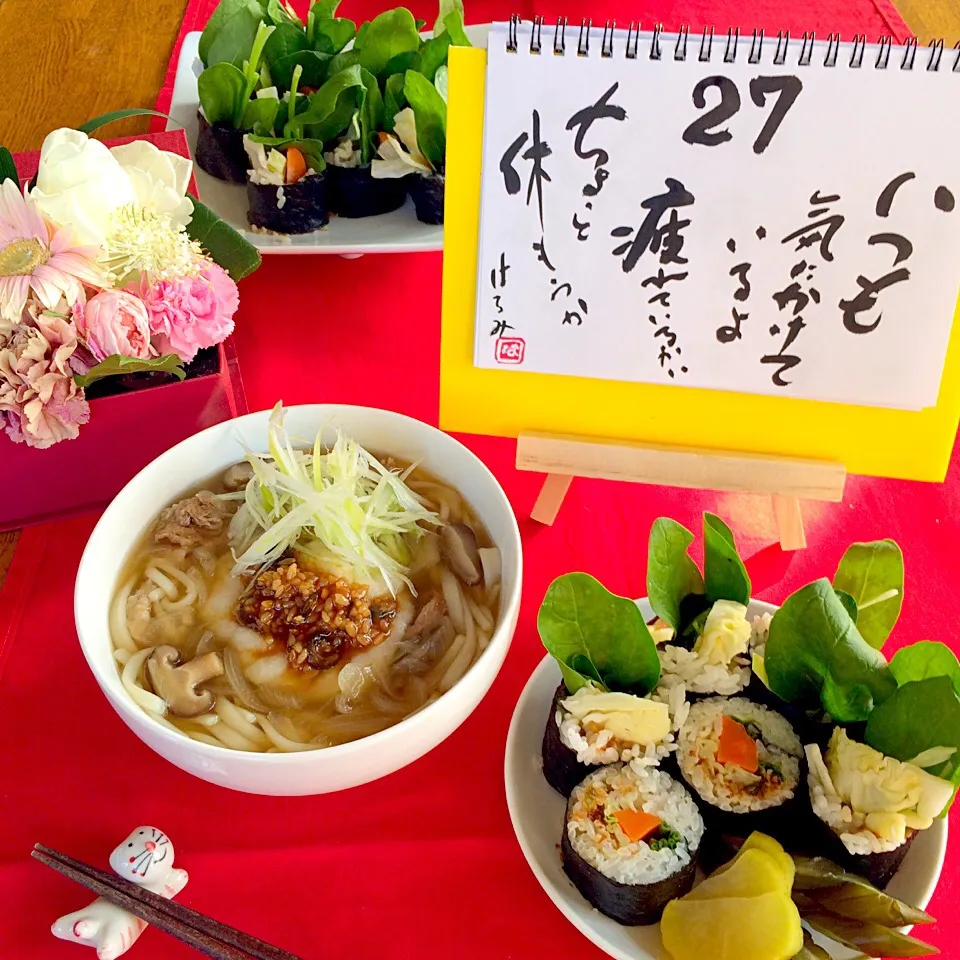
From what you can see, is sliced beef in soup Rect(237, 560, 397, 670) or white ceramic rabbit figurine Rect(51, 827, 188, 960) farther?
sliced beef in soup Rect(237, 560, 397, 670)

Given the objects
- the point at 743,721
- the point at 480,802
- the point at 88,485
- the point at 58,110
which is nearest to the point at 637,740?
the point at 743,721


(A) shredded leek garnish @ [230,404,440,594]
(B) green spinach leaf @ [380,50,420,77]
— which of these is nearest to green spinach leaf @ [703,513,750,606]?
(A) shredded leek garnish @ [230,404,440,594]

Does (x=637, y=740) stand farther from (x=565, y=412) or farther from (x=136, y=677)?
(x=136, y=677)

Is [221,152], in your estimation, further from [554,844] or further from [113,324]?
[554,844]

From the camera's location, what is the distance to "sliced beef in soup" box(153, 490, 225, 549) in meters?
1.11

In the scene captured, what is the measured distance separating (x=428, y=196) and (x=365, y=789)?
99 centimetres

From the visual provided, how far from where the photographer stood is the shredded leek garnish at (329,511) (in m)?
1.07

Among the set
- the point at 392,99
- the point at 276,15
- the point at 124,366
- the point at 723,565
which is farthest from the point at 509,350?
the point at 276,15

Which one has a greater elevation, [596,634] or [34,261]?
[34,261]

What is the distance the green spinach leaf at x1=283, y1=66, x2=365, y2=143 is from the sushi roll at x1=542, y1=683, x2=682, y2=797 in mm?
1104

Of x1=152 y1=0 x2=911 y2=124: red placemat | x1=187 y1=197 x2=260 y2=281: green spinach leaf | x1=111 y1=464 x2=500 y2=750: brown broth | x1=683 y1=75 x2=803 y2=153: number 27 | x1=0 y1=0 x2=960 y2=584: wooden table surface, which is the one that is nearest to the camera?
x1=683 y1=75 x2=803 y2=153: number 27

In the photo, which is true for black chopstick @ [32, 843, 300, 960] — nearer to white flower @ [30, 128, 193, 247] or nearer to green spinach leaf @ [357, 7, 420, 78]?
white flower @ [30, 128, 193, 247]

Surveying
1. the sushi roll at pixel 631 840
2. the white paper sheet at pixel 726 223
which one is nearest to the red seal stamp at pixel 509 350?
the white paper sheet at pixel 726 223

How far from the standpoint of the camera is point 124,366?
3.46ft
